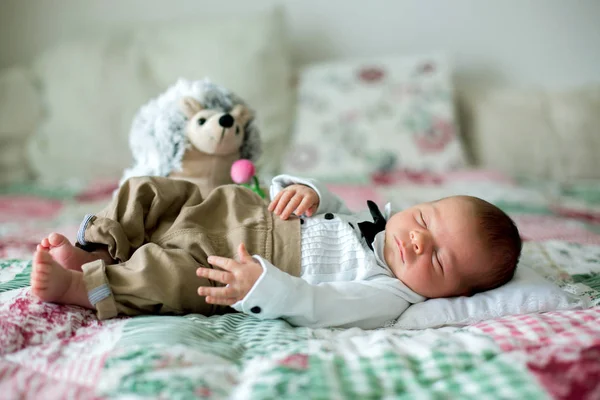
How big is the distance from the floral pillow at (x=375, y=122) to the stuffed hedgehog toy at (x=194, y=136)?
81 cm

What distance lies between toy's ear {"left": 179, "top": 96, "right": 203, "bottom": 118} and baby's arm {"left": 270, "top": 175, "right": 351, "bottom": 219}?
28 cm

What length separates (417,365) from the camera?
0.68 meters

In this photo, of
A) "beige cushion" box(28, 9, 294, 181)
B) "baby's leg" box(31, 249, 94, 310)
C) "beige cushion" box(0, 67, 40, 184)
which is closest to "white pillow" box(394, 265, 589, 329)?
"baby's leg" box(31, 249, 94, 310)

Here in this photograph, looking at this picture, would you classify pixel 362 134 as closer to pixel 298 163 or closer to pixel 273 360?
pixel 298 163

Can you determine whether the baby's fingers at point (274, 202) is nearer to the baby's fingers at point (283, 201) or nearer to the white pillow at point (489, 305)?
the baby's fingers at point (283, 201)

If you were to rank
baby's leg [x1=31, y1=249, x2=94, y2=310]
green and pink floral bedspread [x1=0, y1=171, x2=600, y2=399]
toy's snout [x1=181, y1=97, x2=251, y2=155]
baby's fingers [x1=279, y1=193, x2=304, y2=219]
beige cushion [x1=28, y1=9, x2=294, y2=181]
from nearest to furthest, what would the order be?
green and pink floral bedspread [x1=0, y1=171, x2=600, y2=399], baby's leg [x1=31, y1=249, x2=94, y2=310], baby's fingers [x1=279, y1=193, x2=304, y2=219], toy's snout [x1=181, y1=97, x2=251, y2=155], beige cushion [x1=28, y1=9, x2=294, y2=181]

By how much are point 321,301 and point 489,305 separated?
0.29 meters

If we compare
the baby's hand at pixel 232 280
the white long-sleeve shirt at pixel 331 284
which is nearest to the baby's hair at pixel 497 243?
the white long-sleeve shirt at pixel 331 284

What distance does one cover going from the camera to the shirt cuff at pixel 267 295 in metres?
0.81

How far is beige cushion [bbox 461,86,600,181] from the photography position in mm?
2254

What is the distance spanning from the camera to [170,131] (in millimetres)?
1188

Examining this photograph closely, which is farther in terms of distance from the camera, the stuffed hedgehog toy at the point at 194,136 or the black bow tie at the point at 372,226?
the stuffed hedgehog toy at the point at 194,136

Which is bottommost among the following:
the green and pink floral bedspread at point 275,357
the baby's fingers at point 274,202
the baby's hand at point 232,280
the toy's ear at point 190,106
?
the green and pink floral bedspread at point 275,357

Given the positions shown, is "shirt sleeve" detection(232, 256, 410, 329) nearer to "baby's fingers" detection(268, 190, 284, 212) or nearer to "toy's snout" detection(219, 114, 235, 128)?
"baby's fingers" detection(268, 190, 284, 212)
